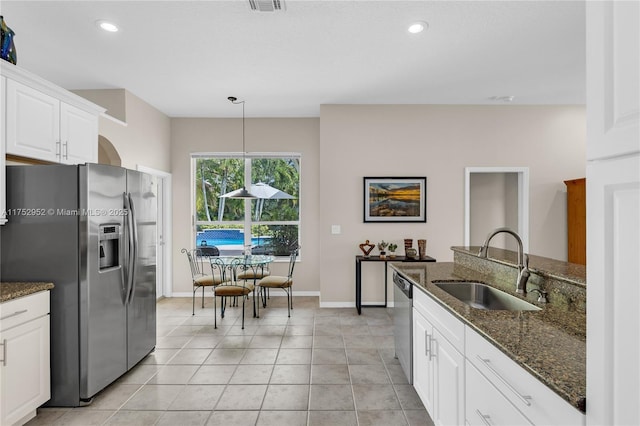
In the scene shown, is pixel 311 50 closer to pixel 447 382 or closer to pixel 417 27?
pixel 417 27

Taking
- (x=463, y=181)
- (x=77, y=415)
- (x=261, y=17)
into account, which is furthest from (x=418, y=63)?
(x=77, y=415)

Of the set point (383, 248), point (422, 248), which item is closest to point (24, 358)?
point (383, 248)

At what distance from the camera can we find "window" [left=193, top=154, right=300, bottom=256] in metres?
5.77

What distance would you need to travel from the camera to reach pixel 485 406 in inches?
54.3

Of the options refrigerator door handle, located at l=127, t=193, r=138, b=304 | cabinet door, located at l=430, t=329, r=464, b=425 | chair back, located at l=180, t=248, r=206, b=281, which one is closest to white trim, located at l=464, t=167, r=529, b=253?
cabinet door, located at l=430, t=329, r=464, b=425

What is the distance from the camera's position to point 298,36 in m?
3.01

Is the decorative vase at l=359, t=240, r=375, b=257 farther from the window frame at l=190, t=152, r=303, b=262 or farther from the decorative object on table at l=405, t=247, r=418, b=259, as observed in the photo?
the window frame at l=190, t=152, r=303, b=262

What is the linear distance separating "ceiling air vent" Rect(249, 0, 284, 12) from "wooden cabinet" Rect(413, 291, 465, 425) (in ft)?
7.61

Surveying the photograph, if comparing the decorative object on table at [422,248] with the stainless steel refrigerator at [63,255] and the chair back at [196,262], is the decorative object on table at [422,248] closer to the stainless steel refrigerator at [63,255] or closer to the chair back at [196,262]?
the chair back at [196,262]

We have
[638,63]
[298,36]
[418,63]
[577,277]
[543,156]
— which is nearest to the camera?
[638,63]

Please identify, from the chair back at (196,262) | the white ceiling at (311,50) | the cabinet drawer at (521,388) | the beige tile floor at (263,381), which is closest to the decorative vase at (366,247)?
the beige tile floor at (263,381)

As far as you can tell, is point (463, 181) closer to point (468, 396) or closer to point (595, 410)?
point (468, 396)

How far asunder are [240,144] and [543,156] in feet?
15.2

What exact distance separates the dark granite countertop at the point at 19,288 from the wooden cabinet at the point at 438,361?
8.43 feet
